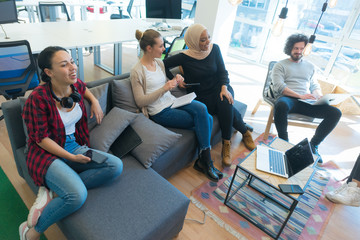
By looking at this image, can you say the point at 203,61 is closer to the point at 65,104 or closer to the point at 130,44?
the point at 65,104

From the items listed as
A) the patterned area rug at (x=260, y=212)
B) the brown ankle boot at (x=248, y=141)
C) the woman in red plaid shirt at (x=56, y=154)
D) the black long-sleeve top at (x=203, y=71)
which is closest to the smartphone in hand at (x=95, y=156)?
the woman in red plaid shirt at (x=56, y=154)

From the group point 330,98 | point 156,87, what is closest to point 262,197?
point 330,98

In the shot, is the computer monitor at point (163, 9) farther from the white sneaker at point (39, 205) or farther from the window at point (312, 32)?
the white sneaker at point (39, 205)

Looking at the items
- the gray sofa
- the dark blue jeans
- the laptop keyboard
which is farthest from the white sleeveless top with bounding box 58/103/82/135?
the dark blue jeans

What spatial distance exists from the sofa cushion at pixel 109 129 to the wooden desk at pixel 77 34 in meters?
1.40

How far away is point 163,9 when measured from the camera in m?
3.94

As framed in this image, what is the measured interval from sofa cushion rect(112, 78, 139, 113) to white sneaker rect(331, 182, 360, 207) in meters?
1.93

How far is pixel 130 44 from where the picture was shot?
5.84m

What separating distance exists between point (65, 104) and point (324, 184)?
237cm

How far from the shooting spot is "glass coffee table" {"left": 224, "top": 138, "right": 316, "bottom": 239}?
1.74 m

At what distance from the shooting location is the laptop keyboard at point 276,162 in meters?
1.78

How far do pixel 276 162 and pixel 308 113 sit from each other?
112 cm

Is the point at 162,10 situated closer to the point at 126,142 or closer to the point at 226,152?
the point at 226,152

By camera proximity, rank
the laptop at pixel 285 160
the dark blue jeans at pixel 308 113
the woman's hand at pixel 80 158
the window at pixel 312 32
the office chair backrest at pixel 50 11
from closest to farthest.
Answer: the woman's hand at pixel 80 158 → the laptop at pixel 285 160 → the dark blue jeans at pixel 308 113 → the office chair backrest at pixel 50 11 → the window at pixel 312 32
